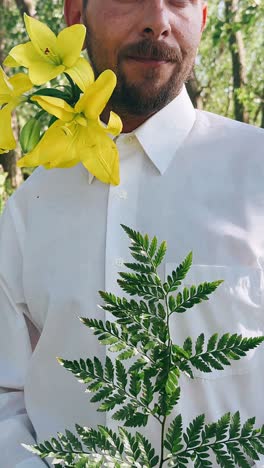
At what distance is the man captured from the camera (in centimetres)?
182

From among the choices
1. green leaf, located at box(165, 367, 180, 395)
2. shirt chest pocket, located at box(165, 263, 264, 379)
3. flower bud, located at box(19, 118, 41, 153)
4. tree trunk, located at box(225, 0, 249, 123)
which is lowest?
tree trunk, located at box(225, 0, 249, 123)

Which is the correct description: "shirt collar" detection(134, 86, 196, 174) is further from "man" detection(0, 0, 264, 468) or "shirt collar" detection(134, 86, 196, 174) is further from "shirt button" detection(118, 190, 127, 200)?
"shirt button" detection(118, 190, 127, 200)

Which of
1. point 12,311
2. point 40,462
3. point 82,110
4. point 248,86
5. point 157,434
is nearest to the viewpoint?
point 82,110

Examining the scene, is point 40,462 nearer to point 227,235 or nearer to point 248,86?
point 227,235

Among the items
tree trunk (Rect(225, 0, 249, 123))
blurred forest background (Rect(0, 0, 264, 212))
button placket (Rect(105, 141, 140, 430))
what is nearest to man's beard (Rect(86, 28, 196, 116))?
button placket (Rect(105, 141, 140, 430))

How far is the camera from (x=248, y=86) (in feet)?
37.0

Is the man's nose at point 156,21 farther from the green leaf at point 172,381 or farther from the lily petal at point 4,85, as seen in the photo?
the green leaf at point 172,381

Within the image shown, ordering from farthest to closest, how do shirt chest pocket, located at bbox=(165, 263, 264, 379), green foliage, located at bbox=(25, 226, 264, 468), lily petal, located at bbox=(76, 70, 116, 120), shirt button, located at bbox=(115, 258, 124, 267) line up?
shirt button, located at bbox=(115, 258, 124, 267), shirt chest pocket, located at bbox=(165, 263, 264, 379), lily petal, located at bbox=(76, 70, 116, 120), green foliage, located at bbox=(25, 226, 264, 468)

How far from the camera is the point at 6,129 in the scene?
158 cm

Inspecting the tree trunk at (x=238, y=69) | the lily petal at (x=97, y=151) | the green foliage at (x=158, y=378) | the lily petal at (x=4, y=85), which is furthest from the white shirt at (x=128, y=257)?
the tree trunk at (x=238, y=69)

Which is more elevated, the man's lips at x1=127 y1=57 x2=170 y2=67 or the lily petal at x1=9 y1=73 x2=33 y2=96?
the lily petal at x1=9 y1=73 x2=33 y2=96

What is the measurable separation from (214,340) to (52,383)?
3.62 ft

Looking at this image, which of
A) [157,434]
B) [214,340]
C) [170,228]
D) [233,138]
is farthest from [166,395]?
[233,138]

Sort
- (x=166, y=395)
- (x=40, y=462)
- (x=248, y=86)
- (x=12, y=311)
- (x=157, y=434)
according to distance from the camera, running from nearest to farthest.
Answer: (x=166, y=395), (x=157, y=434), (x=40, y=462), (x=12, y=311), (x=248, y=86)
